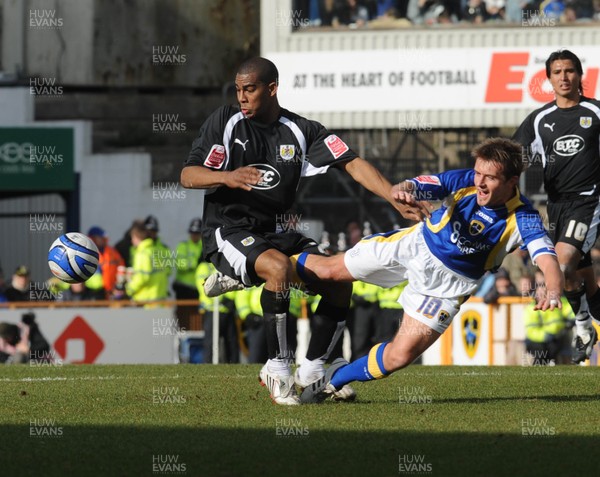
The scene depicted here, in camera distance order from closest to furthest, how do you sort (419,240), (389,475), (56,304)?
1. (389,475)
2. (419,240)
3. (56,304)

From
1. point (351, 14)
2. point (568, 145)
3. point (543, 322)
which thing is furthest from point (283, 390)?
point (351, 14)

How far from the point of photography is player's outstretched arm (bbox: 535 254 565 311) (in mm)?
7300

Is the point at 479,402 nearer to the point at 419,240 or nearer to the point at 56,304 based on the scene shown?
the point at 419,240

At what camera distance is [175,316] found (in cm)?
1789

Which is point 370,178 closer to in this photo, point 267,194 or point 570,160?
point 267,194

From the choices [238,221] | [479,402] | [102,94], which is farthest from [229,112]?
[102,94]

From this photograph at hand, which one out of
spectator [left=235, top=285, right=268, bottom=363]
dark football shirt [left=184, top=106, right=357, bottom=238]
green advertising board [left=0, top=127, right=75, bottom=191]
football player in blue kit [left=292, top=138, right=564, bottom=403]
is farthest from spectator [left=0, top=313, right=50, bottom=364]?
football player in blue kit [left=292, top=138, right=564, bottom=403]

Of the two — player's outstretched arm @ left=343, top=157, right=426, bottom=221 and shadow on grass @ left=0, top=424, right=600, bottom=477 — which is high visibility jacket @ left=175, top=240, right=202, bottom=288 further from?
shadow on grass @ left=0, top=424, right=600, bottom=477

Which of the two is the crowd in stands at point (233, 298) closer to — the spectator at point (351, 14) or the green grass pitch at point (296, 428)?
the spectator at point (351, 14)

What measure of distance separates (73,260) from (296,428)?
3.76m

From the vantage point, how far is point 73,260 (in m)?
10.6

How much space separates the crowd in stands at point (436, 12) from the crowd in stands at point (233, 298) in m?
5.62

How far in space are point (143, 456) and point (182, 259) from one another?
41.0 ft

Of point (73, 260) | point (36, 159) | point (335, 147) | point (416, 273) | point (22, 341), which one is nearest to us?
point (416, 273)
